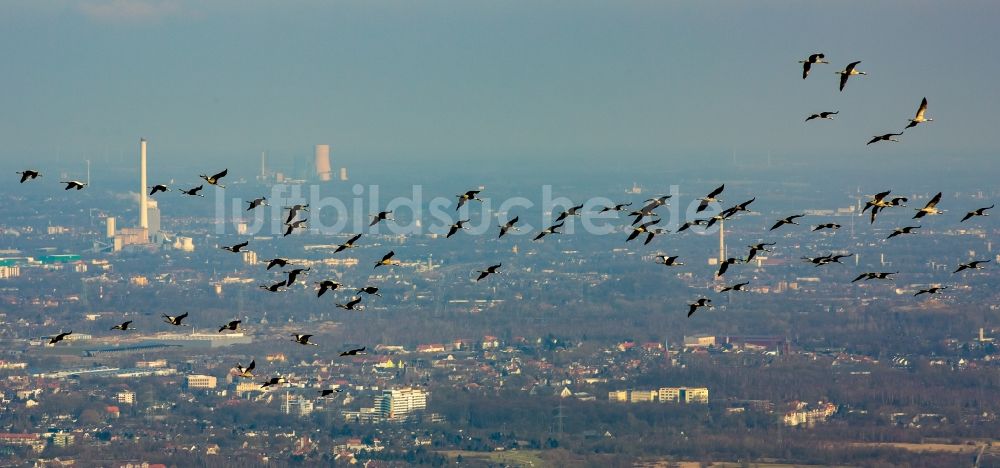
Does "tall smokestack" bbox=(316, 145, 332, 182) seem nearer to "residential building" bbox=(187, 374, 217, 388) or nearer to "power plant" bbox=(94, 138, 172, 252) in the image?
"power plant" bbox=(94, 138, 172, 252)

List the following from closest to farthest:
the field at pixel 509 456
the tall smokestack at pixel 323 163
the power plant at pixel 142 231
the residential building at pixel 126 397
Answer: the field at pixel 509 456 < the residential building at pixel 126 397 < the power plant at pixel 142 231 < the tall smokestack at pixel 323 163

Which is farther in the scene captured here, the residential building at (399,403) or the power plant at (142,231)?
the power plant at (142,231)

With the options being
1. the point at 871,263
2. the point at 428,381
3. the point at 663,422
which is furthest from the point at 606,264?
the point at 663,422

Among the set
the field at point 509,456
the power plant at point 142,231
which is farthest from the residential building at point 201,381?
the power plant at point 142,231

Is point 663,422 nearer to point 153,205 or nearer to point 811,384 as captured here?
point 811,384

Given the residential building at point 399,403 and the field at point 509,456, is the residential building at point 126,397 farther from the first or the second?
the field at point 509,456

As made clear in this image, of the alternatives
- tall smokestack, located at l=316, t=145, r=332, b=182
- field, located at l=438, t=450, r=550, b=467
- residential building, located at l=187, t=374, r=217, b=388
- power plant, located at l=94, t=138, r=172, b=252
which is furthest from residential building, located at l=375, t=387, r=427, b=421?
tall smokestack, located at l=316, t=145, r=332, b=182

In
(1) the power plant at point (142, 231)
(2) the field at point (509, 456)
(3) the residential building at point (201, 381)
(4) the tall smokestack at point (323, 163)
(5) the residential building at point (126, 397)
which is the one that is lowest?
(2) the field at point (509, 456)

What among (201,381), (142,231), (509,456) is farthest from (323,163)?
(509,456)
